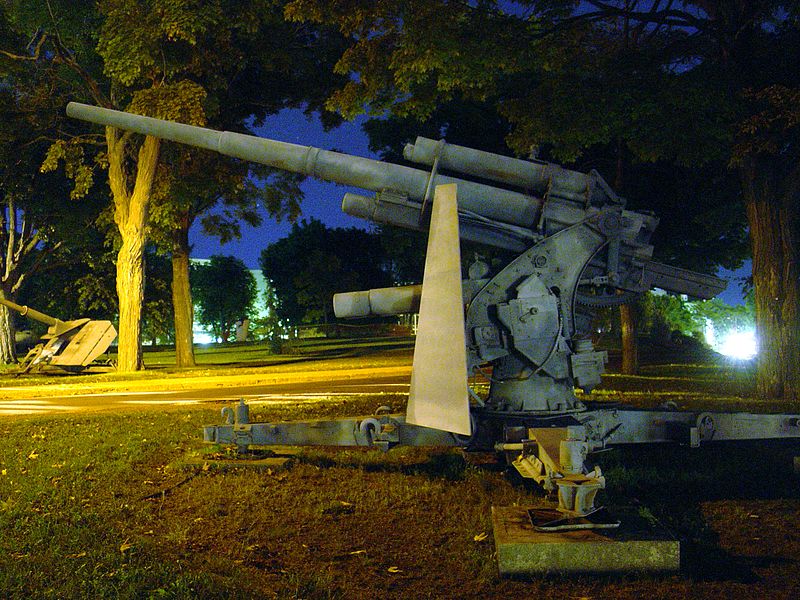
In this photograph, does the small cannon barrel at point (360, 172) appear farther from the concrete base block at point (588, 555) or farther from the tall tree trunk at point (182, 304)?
the tall tree trunk at point (182, 304)

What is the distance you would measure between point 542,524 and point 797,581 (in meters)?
1.29

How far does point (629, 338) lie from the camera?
1736cm

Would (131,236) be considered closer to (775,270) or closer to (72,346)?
(72,346)

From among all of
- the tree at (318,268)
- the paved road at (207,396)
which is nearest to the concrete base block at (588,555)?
→ the paved road at (207,396)

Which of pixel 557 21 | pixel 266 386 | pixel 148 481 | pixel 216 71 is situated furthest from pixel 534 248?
pixel 216 71

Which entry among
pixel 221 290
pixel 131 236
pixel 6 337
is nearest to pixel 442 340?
pixel 131 236

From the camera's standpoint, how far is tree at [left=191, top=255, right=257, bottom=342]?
235 feet

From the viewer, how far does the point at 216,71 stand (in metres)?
19.4

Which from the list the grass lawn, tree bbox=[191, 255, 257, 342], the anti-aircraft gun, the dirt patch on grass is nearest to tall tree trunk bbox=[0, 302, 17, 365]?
the grass lawn

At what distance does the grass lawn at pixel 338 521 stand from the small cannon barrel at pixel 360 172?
2104 mm

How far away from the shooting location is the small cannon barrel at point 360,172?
5.73 meters

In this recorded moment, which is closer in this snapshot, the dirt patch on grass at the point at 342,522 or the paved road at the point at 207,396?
the dirt patch on grass at the point at 342,522

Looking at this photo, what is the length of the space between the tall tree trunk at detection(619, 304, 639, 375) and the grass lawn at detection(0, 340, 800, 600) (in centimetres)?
923

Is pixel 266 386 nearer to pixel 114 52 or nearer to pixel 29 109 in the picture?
pixel 114 52
